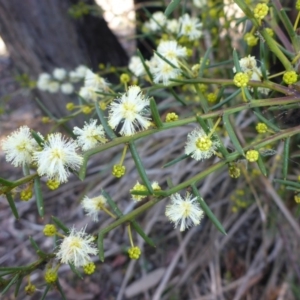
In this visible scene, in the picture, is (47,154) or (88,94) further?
(88,94)

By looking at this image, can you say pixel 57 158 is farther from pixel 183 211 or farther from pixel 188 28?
pixel 188 28

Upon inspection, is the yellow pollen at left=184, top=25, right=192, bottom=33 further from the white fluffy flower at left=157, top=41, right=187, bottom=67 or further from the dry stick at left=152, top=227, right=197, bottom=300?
the dry stick at left=152, top=227, right=197, bottom=300

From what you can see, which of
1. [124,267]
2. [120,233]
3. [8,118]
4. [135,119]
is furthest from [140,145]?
[135,119]

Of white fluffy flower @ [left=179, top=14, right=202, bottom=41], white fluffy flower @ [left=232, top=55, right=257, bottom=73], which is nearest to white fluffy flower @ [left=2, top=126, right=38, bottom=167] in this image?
white fluffy flower @ [left=232, top=55, right=257, bottom=73]

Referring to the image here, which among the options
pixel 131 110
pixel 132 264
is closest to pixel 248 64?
pixel 131 110

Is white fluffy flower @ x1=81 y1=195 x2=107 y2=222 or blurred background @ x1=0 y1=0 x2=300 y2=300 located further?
blurred background @ x1=0 y1=0 x2=300 y2=300

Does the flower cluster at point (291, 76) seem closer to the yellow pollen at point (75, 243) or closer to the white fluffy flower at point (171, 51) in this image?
the white fluffy flower at point (171, 51)
